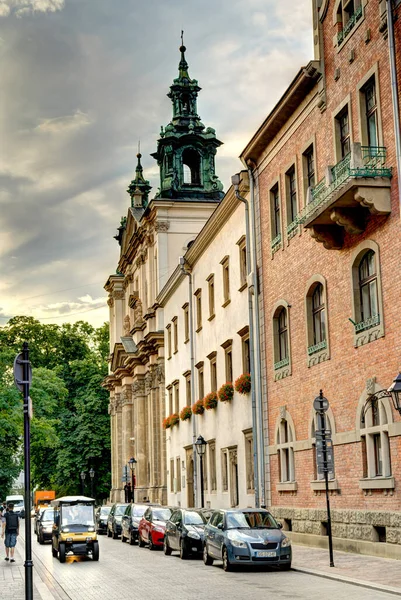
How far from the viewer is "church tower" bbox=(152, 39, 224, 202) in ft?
219

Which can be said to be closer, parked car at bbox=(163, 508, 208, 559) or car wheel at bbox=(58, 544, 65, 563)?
parked car at bbox=(163, 508, 208, 559)

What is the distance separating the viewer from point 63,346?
91.4 meters

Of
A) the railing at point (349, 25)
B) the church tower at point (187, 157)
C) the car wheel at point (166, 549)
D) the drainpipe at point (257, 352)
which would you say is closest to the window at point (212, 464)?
the drainpipe at point (257, 352)

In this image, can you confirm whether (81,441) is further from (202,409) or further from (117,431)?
(202,409)

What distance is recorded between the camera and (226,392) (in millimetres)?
38844

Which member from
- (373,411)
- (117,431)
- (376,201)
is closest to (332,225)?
(376,201)

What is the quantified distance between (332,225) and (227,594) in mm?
11478

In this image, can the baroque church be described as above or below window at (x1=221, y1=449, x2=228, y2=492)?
above

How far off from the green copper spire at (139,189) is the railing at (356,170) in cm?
5192

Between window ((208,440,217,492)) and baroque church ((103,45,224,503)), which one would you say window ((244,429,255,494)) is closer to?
window ((208,440,217,492))

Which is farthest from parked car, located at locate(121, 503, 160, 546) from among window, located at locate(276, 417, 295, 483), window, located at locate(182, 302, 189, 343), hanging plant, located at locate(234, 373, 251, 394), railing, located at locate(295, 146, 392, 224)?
railing, located at locate(295, 146, 392, 224)

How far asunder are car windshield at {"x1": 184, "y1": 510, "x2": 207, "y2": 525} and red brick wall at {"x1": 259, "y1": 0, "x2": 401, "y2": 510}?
3.17 metres

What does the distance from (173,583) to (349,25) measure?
583 inches

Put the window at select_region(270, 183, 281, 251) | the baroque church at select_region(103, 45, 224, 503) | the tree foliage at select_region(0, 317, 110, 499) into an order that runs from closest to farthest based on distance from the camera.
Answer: the window at select_region(270, 183, 281, 251) → the baroque church at select_region(103, 45, 224, 503) → the tree foliage at select_region(0, 317, 110, 499)
